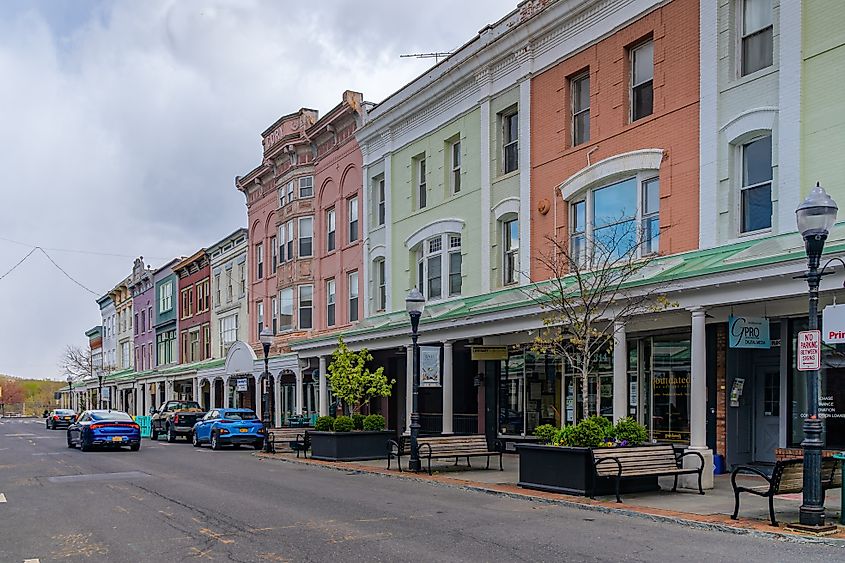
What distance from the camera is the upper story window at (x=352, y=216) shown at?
109 ft

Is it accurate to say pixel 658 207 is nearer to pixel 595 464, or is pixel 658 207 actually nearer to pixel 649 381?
pixel 649 381

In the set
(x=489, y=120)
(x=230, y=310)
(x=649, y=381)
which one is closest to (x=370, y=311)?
(x=489, y=120)

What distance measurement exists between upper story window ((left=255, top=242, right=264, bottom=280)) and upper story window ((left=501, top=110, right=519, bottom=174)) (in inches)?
775

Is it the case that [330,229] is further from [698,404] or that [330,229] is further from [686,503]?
[686,503]

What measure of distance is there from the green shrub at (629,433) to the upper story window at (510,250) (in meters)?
8.80

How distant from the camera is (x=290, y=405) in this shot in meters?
40.3

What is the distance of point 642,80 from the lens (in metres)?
19.9

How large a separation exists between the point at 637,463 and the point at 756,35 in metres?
8.58

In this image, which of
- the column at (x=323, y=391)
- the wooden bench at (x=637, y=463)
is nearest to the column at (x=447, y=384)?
the column at (x=323, y=391)

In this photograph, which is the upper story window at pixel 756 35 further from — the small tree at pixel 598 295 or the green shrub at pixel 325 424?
the green shrub at pixel 325 424

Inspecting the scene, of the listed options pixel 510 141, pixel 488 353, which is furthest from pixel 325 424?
pixel 510 141

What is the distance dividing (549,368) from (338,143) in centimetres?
1469

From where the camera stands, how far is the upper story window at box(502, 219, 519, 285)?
78.7 feet

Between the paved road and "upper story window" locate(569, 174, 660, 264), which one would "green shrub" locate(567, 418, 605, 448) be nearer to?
the paved road
